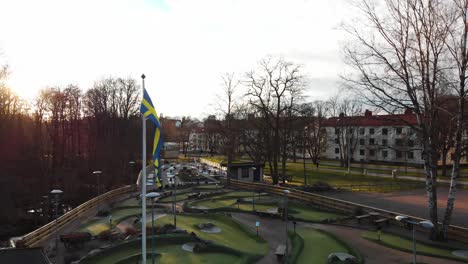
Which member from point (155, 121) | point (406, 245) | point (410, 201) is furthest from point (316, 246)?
point (410, 201)

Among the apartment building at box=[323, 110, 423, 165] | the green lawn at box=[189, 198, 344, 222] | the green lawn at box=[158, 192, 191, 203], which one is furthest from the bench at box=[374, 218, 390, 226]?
the apartment building at box=[323, 110, 423, 165]

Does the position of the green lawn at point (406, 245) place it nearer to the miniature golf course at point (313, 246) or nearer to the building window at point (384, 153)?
the miniature golf course at point (313, 246)

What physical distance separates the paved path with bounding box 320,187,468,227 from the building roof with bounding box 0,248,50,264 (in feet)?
78.8

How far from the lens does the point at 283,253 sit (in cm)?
1694

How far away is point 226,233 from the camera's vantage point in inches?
846

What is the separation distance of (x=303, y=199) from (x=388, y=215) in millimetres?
8613

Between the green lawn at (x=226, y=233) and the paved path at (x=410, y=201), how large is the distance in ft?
42.7

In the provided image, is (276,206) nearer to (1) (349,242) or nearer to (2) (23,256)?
(1) (349,242)

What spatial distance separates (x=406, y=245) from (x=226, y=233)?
9.95 metres

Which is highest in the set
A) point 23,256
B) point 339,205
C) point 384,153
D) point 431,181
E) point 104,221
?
point 384,153

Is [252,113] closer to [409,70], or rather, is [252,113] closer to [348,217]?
[348,217]

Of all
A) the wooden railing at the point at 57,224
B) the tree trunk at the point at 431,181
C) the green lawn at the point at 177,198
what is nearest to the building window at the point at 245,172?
the green lawn at the point at 177,198

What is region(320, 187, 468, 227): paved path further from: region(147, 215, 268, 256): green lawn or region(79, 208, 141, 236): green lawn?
region(79, 208, 141, 236): green lawn

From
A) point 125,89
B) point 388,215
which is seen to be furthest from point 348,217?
point 125,89
